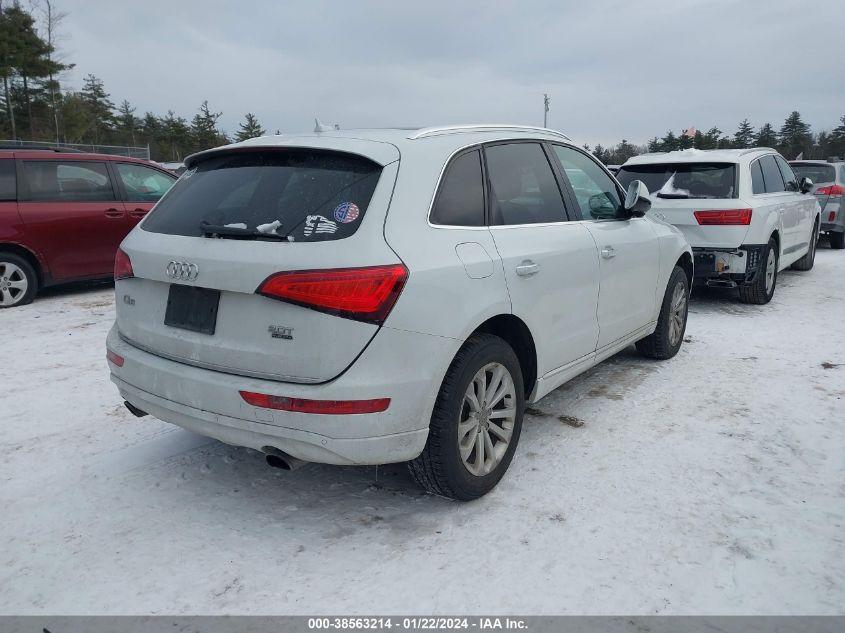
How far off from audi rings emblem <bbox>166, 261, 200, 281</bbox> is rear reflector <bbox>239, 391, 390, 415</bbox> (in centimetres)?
57

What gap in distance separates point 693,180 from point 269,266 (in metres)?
5.97

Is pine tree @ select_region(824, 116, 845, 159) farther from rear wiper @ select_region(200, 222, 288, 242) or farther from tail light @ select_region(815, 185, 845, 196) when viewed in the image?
rear wiper @ select_region(200, 222, 288, 242)

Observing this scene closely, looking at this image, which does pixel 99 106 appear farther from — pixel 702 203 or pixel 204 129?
pixel 702 203

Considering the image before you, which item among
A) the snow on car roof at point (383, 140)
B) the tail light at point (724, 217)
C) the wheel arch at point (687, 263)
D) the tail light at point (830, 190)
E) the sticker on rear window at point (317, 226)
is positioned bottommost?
the wheel arch at point (687, 263)

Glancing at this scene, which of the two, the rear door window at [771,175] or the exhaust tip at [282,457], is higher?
the rear door window at [771,175]

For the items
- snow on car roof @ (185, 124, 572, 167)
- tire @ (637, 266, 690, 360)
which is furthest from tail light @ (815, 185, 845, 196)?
snow on car roof @ (185, 124, 572, 167)

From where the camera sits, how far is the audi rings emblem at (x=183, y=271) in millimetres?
2666

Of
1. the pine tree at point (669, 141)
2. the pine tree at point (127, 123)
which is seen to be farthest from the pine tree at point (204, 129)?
the pine tree at point (669, 141)

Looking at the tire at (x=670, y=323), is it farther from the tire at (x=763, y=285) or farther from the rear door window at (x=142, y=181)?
the rear door window at (x=142, y=181)

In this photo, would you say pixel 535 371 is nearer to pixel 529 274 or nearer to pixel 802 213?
pixel 529 274

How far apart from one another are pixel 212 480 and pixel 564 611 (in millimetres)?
1886

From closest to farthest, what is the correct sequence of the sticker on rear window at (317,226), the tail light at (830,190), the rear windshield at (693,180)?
the sticker on rear window at (317,226) → the rear windshield at (693,180) → the tail light at (830,190)

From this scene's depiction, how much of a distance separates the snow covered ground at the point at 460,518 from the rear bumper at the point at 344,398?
47 centimetres

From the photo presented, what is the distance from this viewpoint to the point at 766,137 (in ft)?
262
